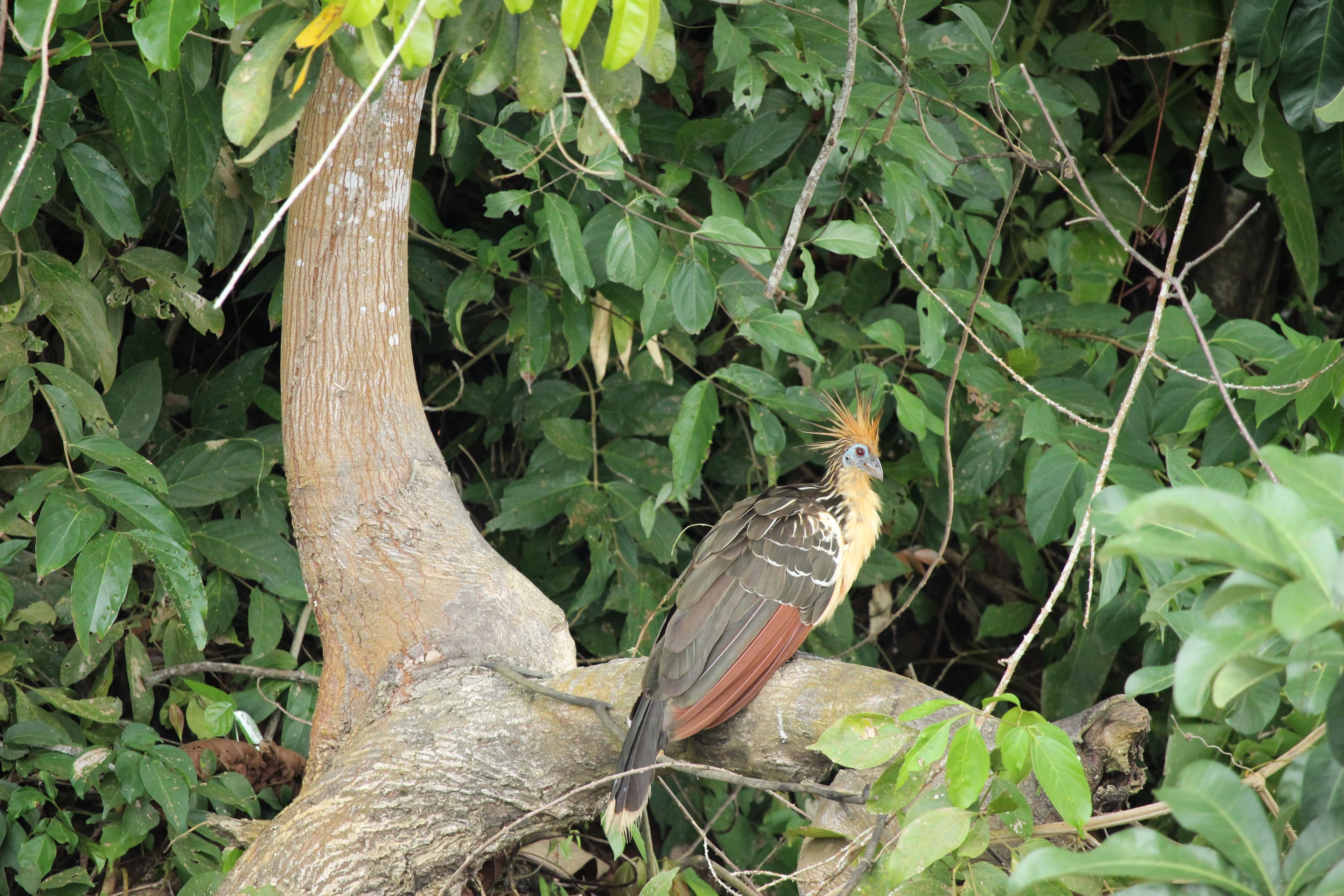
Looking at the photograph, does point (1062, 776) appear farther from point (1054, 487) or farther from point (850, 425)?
point (850, 425)

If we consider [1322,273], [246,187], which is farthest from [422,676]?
[1322,273]

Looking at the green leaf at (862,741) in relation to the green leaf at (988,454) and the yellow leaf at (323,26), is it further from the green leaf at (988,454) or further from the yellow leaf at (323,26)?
the green leaf at (988,454)

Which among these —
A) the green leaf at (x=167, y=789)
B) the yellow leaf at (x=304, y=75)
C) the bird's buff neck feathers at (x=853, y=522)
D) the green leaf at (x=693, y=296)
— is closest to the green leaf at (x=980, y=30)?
the green leaf at (x=693, y=296)

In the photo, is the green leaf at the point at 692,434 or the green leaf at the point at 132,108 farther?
the green leaf at the point at 692,434

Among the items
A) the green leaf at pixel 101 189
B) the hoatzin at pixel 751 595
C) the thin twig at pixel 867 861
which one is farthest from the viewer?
the green leaf at pixel 101 189

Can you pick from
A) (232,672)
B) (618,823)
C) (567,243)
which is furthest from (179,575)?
(567,243)

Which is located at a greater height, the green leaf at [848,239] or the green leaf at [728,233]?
the green leaf at [728,233]

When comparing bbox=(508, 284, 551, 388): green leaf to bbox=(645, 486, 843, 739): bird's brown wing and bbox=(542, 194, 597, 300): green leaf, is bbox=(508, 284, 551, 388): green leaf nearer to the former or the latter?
bbox=(542, 194, 597, 300): green leaf

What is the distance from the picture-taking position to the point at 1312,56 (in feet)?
8.84

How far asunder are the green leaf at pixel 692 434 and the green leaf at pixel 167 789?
1.30 meters

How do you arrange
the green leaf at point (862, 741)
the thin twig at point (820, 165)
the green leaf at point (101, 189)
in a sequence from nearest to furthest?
the green leaf at point (862, 741) → the thin twig at point (820, 165) → the green leaf at point (101, 189)

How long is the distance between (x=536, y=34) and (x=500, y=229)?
1.91 metres

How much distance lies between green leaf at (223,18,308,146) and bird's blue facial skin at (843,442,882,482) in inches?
73.6

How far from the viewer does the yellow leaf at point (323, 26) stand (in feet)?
3.80
